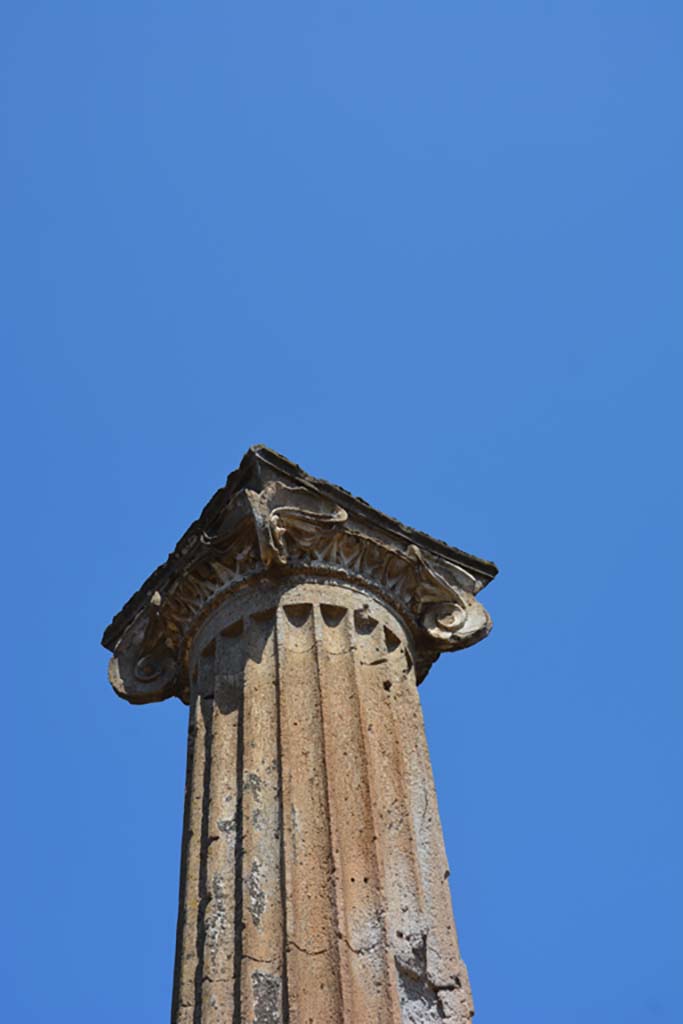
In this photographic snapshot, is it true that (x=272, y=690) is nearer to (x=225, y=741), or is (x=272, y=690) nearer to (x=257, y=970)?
(x=225, y=741)

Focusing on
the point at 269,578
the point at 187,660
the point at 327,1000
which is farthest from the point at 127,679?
the point at 327,1000

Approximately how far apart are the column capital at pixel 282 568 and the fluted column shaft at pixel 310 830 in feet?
0.64

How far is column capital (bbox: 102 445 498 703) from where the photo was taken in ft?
27.7

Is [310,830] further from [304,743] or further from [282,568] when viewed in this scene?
[282,568]

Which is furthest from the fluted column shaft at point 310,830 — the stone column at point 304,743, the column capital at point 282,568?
the column capital at point 282,568

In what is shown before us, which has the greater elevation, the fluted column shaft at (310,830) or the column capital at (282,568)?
the column capital at (282,568)

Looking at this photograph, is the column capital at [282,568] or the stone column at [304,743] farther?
the column capital at [282,568]

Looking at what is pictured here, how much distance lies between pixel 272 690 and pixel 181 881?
116 centimetres

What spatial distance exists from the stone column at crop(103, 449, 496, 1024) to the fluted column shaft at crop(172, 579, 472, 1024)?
0.01 metres

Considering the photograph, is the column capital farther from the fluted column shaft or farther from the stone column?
the fluted column shaft

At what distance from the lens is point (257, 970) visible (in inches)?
243

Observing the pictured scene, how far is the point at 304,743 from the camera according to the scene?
717cm

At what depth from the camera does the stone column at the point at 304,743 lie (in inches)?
246

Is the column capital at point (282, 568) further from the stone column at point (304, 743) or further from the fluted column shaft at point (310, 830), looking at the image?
the fluted column shaft at point (310, 830)
